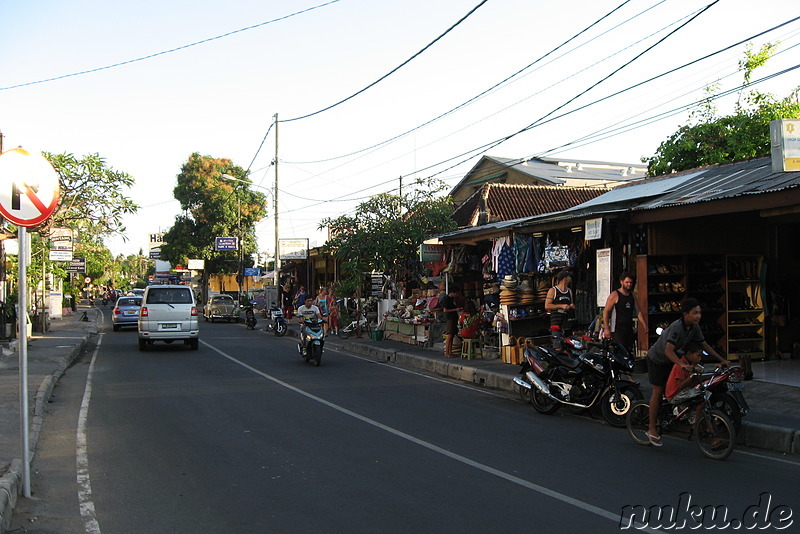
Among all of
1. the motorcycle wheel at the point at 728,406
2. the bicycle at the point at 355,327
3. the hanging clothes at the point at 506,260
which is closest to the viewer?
the motorcycle wheel at the point at 728,406

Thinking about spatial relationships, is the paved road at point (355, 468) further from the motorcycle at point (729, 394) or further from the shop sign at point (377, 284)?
the shop sign at point (377, 284)


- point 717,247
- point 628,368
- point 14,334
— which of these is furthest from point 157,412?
point 14,334

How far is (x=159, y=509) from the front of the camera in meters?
5.80

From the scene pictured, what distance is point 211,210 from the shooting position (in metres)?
53.0

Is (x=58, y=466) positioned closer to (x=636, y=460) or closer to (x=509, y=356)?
(x=636, y=460)

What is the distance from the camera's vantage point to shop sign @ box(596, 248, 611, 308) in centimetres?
1299

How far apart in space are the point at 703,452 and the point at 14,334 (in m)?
20.2

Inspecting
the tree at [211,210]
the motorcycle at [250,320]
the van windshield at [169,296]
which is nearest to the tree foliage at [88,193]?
the van windshield at [169,296]

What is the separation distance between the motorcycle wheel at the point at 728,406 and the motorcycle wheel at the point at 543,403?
2.92 metres

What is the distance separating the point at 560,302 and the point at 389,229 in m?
10.6

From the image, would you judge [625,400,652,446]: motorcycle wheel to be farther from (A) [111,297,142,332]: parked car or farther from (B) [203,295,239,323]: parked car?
(B) [203,295,239,323]: parked car

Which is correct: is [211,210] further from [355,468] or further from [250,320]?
[355,468]

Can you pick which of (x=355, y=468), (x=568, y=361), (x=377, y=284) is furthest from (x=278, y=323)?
(x=355, y=468)

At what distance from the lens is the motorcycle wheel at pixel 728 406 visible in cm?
760
